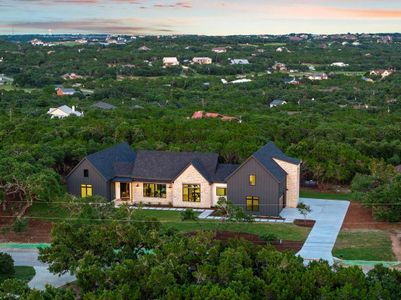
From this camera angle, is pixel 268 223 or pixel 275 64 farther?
pixel 275 64

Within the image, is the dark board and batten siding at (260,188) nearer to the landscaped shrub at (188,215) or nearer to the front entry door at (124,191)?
the landscaped shrub at (188,215)

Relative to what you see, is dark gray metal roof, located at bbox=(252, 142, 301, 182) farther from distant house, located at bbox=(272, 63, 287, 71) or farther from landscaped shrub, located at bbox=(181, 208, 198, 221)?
distant house, located at bbox=(272, 63, 287, 71)

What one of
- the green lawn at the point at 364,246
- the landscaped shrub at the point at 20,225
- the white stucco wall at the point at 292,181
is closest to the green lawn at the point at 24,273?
the landscaped shrub at the point at 20,225

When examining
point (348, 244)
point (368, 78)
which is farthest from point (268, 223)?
point (368, 78)

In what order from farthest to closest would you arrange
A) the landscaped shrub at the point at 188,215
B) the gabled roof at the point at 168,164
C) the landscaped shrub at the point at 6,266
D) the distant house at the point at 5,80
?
the distant house at the point at 5,80
the gabled roof at the point at 168,164
the landscaped shrub at the point at 188,215
the landscaped shrub at the point at 6,266

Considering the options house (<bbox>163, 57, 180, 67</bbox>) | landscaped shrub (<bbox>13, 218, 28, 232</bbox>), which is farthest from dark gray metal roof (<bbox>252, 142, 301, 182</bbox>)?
house (<bbox>163, 57, 180, 67</bbox>)

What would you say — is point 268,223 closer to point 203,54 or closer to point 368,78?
point 368,78

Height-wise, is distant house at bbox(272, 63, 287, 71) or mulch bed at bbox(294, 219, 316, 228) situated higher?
distant house at bbox(272, 63, 287, 71)

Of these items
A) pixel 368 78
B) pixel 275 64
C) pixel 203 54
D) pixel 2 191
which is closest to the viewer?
pixel 2 191
